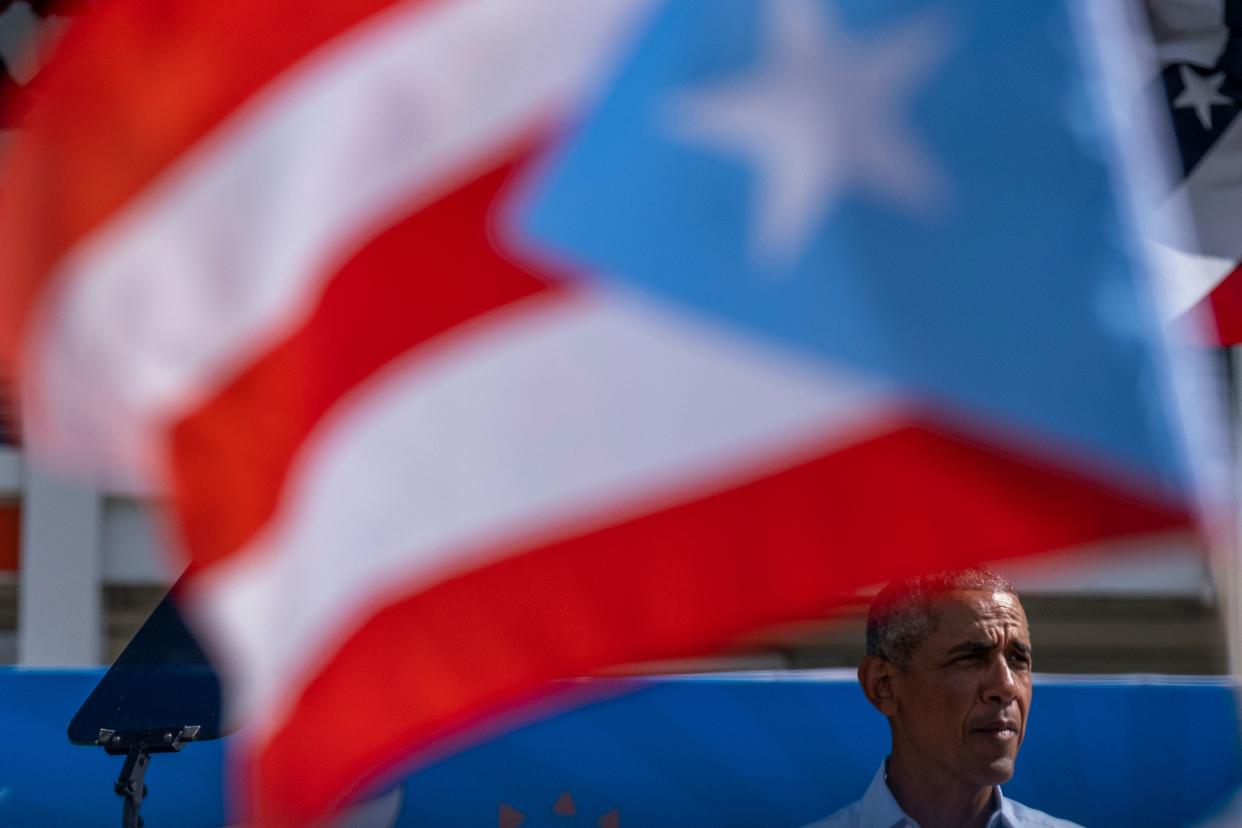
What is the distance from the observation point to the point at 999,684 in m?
2.90

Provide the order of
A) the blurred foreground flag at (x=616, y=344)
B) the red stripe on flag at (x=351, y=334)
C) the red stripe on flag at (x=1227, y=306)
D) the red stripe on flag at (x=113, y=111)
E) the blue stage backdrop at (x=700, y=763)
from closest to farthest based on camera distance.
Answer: the blurred foreground flag at (x=616, y=344) → the red stripe on flag at (x=351, y=334) → the red stripe on flag at (x=113, y=111) → the blue stage backdrop at (x=700, y=763) → the red stripe on flag at (x=1227, y=306)

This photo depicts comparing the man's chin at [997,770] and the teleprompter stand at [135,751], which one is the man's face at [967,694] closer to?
the man's chin at [997,770]

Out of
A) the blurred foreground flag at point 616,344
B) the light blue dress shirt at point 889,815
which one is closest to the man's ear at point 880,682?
the light blue dress shirt at point 889,815

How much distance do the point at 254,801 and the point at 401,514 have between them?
11.7 inches

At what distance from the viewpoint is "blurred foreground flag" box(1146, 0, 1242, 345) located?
4.55 metres

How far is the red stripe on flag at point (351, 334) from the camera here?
6.19 ft

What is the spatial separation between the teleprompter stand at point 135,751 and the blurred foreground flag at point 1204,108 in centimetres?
261

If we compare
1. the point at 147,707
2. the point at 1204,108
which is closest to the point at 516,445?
the point at 147,707

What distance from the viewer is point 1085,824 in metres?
3.02

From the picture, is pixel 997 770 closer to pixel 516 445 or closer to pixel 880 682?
pixel 880 682

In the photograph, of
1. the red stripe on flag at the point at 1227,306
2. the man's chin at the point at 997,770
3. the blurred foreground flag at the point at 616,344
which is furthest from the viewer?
the red stripe on flag at the point at 1227,306

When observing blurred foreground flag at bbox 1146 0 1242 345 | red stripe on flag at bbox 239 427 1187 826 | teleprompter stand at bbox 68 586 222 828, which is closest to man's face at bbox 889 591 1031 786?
teleprompter stand at bbox 68 586 222 828

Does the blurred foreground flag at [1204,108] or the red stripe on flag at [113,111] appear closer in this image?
the red stripe on flag at [113,111]

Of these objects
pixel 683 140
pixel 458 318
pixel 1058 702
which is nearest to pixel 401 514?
pixel 458 318
